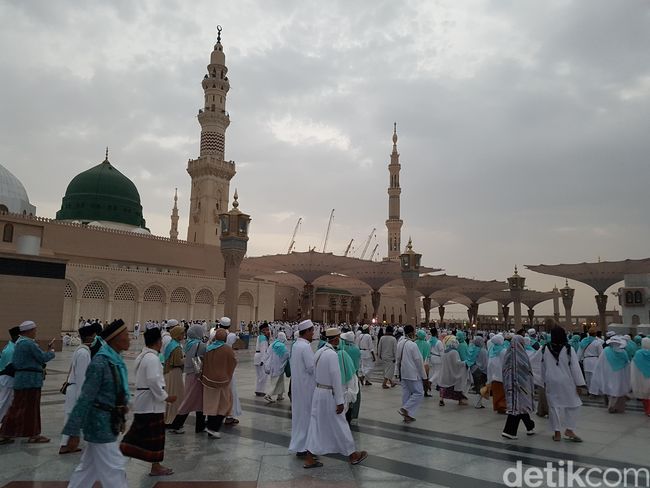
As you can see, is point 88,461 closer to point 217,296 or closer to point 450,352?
point 450,352

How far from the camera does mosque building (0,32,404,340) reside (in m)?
29.4

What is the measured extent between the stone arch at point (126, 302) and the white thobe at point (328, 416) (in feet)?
95.1

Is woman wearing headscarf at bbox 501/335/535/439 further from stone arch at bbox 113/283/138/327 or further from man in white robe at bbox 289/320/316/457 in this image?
stone arch at bbox 113/283/138/327

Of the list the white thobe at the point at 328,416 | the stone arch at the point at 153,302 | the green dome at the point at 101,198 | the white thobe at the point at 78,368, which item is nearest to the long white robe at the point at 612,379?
the white thobe at the point at 328,416

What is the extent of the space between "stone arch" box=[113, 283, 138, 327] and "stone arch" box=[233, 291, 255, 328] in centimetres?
883

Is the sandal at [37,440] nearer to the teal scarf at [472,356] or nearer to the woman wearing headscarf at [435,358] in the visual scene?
the woman wearing headscarf at [435,358]

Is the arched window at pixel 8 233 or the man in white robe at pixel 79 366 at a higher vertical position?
the arched window at pixel 8 233

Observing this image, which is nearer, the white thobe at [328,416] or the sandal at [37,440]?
the white thobe at [328,416]

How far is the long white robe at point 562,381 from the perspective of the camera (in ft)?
17.5

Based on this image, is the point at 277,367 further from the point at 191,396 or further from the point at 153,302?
the point at 153,302

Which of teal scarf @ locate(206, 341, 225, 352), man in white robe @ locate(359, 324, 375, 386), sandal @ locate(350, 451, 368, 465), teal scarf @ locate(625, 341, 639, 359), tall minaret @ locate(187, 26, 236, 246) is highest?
tall minaret @ locate(187, 26, 236, 246)

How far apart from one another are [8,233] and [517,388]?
24.1 m

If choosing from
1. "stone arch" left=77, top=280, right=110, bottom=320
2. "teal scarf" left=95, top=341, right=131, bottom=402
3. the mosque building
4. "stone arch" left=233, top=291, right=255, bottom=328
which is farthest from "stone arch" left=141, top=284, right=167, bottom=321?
"teal scarf" left=95, top=341, right=131, bottom=402

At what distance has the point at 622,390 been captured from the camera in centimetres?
738
